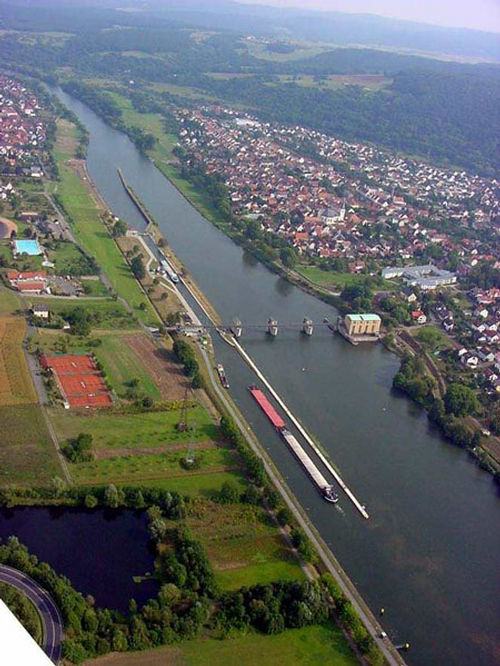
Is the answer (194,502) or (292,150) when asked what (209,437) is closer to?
(194,502)

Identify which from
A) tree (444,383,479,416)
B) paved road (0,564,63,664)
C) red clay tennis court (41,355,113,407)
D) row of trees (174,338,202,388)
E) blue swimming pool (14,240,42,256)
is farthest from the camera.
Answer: blue swimming pool (14,240,42,256)

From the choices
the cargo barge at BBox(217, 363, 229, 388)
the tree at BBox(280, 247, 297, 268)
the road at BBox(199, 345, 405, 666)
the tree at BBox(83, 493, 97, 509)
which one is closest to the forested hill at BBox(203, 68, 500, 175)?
the tree at BBox(280, 247, 297, 268)

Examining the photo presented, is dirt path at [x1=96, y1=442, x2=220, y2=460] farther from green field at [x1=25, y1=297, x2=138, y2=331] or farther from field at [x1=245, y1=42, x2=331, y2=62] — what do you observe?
field at [x1=245, y1=42, x2=331, y2=62]

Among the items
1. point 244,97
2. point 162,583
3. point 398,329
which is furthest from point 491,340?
point 244,97

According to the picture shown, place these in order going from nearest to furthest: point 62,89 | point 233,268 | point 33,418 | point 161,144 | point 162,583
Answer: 1. point 162,583
2. point 33,418
3. point 233,268
4. point 161,144
5. point 62,89

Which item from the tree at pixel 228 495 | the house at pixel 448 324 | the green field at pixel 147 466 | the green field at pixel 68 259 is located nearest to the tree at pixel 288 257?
the house at pixel 448 324

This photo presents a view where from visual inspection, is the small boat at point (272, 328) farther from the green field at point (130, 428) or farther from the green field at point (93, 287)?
the green field at point (130, 428)

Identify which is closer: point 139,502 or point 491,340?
point 139,502
